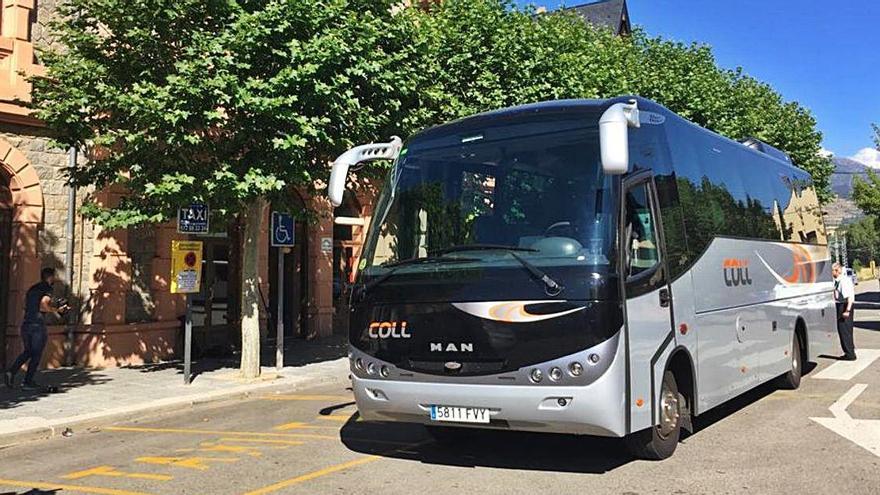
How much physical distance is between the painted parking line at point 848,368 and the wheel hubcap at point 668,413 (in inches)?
254

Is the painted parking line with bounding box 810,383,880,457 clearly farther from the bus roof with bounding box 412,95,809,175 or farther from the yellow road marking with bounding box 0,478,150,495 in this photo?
the yellow road marking with bounding box 0,478,150,495

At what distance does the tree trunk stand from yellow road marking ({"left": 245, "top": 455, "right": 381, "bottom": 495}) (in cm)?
640

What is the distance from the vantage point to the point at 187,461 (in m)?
7.13

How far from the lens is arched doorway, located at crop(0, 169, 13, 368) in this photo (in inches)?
523

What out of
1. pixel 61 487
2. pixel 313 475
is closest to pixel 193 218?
pixel 61 487

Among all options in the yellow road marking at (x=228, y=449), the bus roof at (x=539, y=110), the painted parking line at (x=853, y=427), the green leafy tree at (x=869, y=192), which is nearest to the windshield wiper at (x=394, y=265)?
the bus roof at (x=539, y=110)

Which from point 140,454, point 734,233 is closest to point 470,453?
point 140,454

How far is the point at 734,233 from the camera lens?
27.7 ft

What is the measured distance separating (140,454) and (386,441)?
99.0 inches

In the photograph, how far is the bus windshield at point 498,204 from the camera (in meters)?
5.91

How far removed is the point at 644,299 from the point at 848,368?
892 cm

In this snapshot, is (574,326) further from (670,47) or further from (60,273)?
(670,47)

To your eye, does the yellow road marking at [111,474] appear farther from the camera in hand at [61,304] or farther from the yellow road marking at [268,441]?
the camera in hand at [61,304]

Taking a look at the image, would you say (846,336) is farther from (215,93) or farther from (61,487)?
(61,487)
